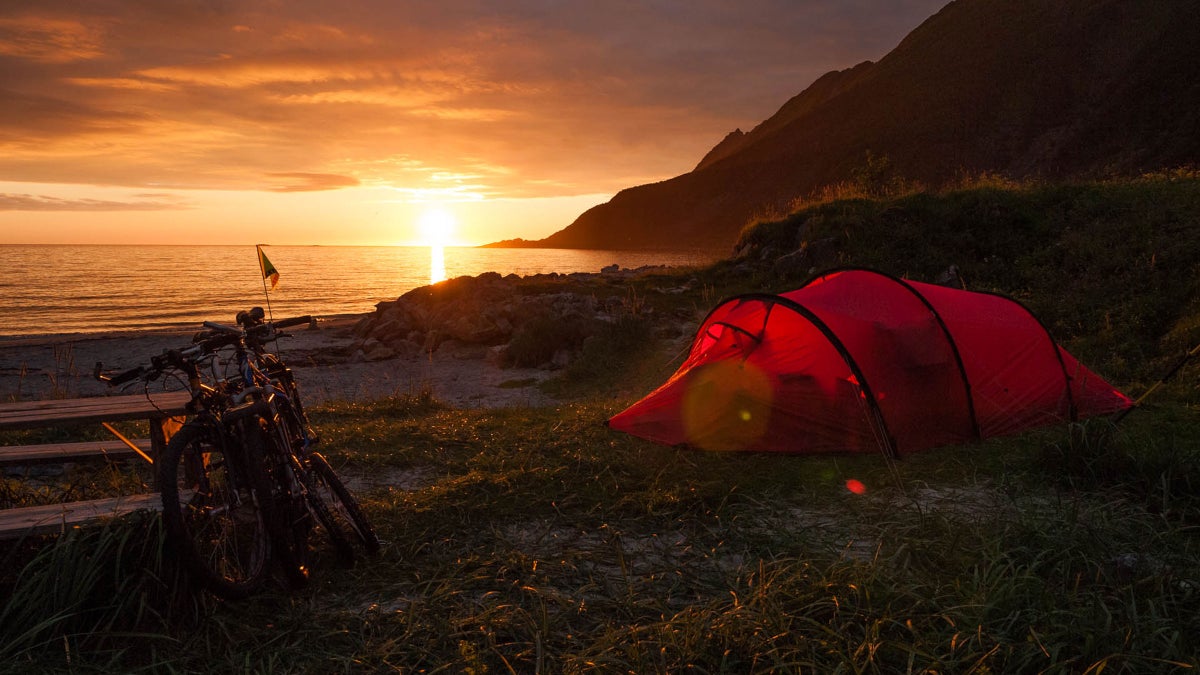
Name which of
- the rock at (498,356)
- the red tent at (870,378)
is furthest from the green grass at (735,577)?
the rock at (498,356)

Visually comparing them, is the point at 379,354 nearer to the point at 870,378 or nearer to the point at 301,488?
the point at 870,378

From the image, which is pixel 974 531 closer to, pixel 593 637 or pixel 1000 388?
pixel 593 637

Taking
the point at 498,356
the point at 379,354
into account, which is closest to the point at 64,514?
the point at 498,356

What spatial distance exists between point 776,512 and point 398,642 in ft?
10.3

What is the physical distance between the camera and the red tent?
22.5ft

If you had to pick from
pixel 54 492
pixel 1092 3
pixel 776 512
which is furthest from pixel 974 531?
pixel 1092 3

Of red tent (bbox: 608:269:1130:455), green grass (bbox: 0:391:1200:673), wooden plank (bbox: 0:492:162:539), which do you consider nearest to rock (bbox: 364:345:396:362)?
red tent (bbox: 608:269:1130:455)

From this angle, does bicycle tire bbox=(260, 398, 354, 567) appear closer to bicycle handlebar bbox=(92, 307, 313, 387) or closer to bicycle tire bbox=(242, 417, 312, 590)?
bicycle tire bbox=(242, 417, 312, 590)

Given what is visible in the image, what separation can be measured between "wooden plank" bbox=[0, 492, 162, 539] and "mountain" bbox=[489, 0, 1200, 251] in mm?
50408

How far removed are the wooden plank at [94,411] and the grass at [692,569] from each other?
739 millimetres

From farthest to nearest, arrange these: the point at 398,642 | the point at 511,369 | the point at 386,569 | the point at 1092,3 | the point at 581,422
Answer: the point at 1092,3 → the point at 511,369 → the point at 581,422 → the point at 386,569 → the point at 398,642

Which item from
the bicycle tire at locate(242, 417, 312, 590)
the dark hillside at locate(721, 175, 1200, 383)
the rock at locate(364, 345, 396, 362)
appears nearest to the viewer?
the bicycle tire at locate(242, 417, 312, 590)

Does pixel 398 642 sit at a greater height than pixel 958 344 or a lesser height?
lesser

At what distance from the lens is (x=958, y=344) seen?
7102mm
